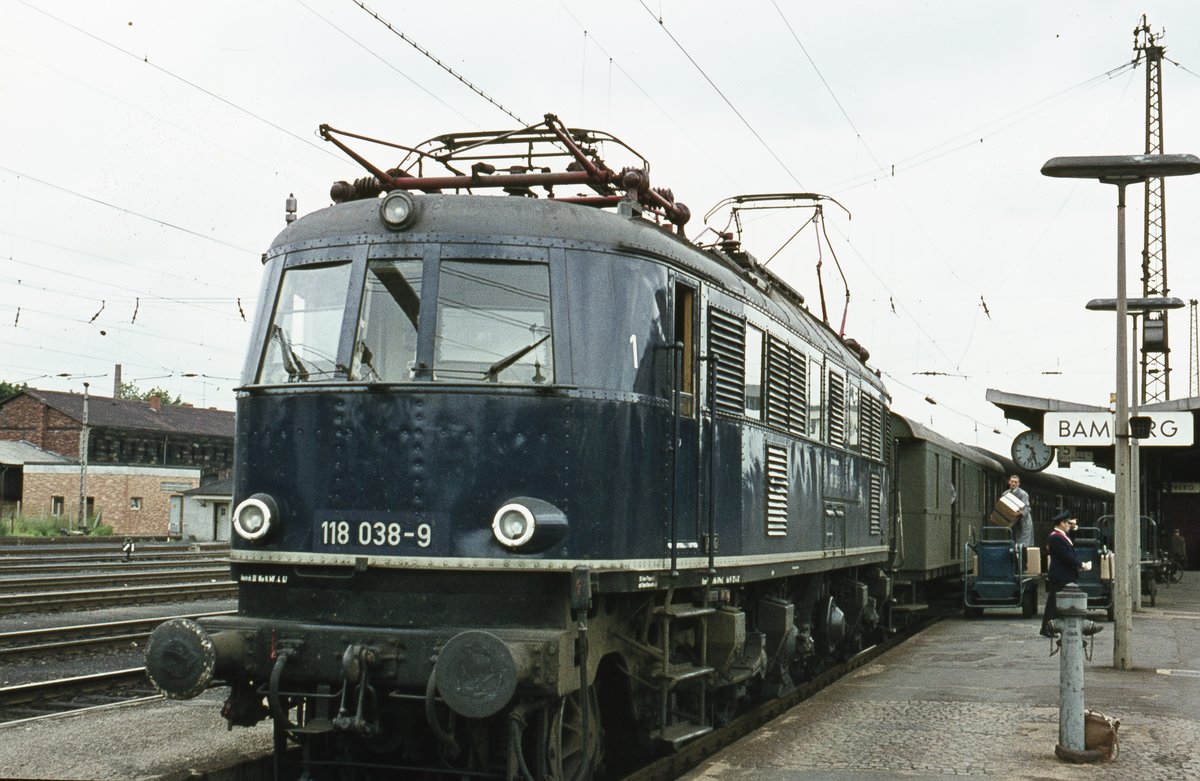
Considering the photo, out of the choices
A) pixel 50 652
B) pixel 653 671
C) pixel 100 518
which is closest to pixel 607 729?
pixel 653 671

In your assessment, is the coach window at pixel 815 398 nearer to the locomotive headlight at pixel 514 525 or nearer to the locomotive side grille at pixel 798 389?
the locomotive side grille at pixel 798 389

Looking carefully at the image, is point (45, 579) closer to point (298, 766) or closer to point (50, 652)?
point (50, 652)

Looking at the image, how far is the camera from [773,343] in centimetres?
1035

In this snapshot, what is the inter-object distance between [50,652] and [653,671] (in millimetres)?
9198

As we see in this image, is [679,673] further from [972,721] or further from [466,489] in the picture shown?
[972,721]

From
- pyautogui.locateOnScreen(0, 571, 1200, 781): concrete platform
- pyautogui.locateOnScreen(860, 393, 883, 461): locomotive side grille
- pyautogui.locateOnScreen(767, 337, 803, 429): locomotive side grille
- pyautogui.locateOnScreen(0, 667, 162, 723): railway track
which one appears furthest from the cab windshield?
pyautogui.locateOnScreen(860, 393, 883, 461): locomotive side grille

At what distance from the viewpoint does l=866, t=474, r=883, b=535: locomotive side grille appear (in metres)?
14.9

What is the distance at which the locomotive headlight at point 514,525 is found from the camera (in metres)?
6.86

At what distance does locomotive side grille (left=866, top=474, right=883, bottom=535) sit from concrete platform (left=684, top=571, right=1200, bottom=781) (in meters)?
1.43

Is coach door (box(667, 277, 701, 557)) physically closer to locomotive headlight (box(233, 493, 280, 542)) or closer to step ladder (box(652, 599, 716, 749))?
step ladder (box(652, 599, 716, 749))

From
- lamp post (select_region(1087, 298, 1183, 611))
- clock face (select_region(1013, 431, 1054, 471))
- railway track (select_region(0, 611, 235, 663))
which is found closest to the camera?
railway track (select_region(0, 611, 235, 663))

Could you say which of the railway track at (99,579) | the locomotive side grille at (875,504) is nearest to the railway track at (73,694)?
the locomotive side grille at (875,504)

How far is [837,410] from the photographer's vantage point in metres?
13.0

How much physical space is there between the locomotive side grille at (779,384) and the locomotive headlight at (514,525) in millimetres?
3605
